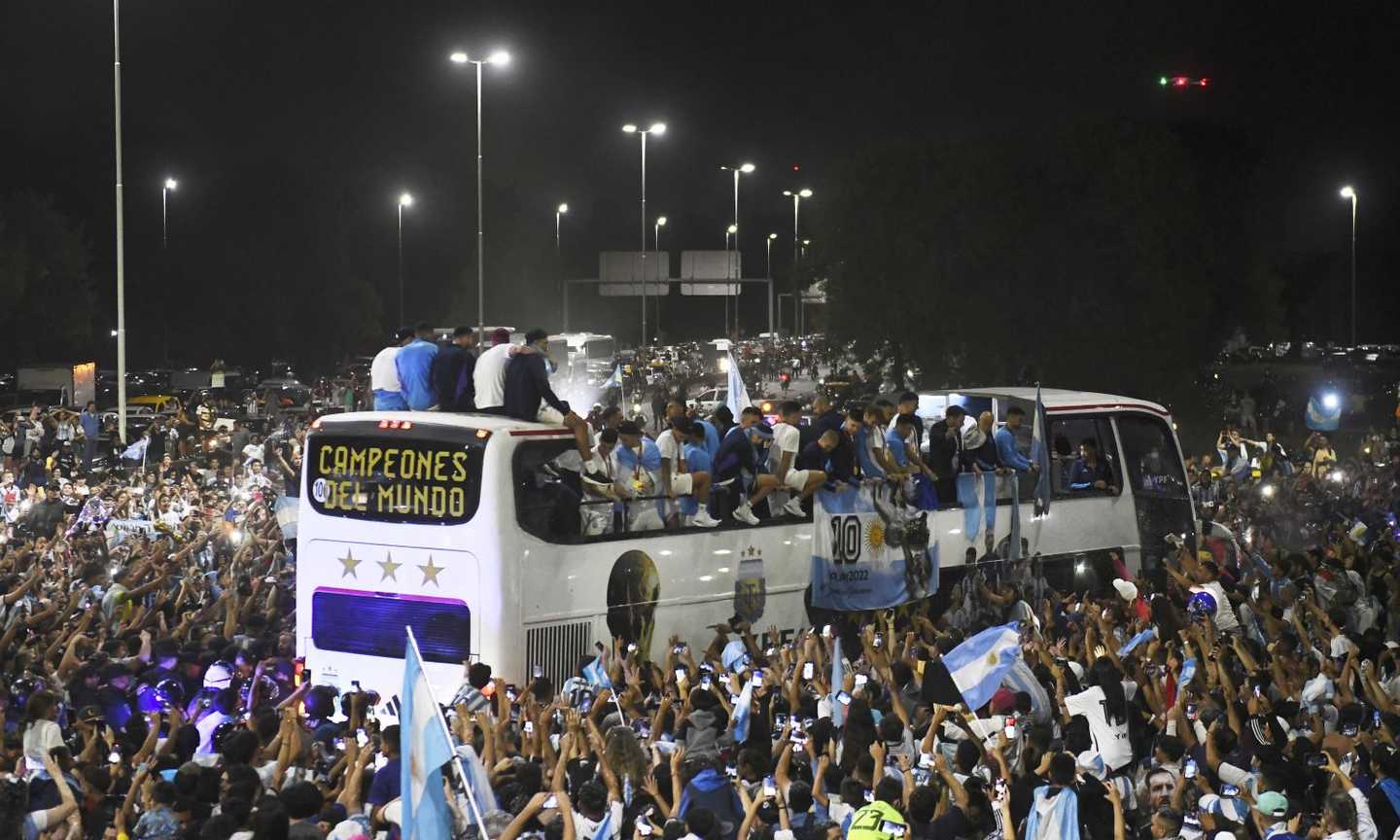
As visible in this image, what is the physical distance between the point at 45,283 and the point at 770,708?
57.0m

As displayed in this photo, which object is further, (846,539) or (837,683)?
(846,539)

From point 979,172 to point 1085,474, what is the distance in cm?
2881

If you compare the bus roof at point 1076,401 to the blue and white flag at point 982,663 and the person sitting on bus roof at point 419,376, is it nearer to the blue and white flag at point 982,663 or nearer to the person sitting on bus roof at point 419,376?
the person sitting on bus roof at point 419,376

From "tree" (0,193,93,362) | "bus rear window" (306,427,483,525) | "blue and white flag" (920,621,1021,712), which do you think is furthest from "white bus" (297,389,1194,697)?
"tree" (0,193,93,362)

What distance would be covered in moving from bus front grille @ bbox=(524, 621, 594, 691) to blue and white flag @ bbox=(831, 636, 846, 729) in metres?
1.98

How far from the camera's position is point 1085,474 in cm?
1653

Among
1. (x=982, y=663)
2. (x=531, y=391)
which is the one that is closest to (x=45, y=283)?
(x=531, y=391)

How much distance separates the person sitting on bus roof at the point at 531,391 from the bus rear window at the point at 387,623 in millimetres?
1519

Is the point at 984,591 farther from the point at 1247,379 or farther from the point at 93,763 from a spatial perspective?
the point at 1247,379

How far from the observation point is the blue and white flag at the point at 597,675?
10.8 meters

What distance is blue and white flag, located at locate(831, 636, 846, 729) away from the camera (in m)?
9.90

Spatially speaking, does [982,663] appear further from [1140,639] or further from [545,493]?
[545,493]

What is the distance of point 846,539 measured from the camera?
1447 cm

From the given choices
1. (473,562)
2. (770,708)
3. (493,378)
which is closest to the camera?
(770,708)
